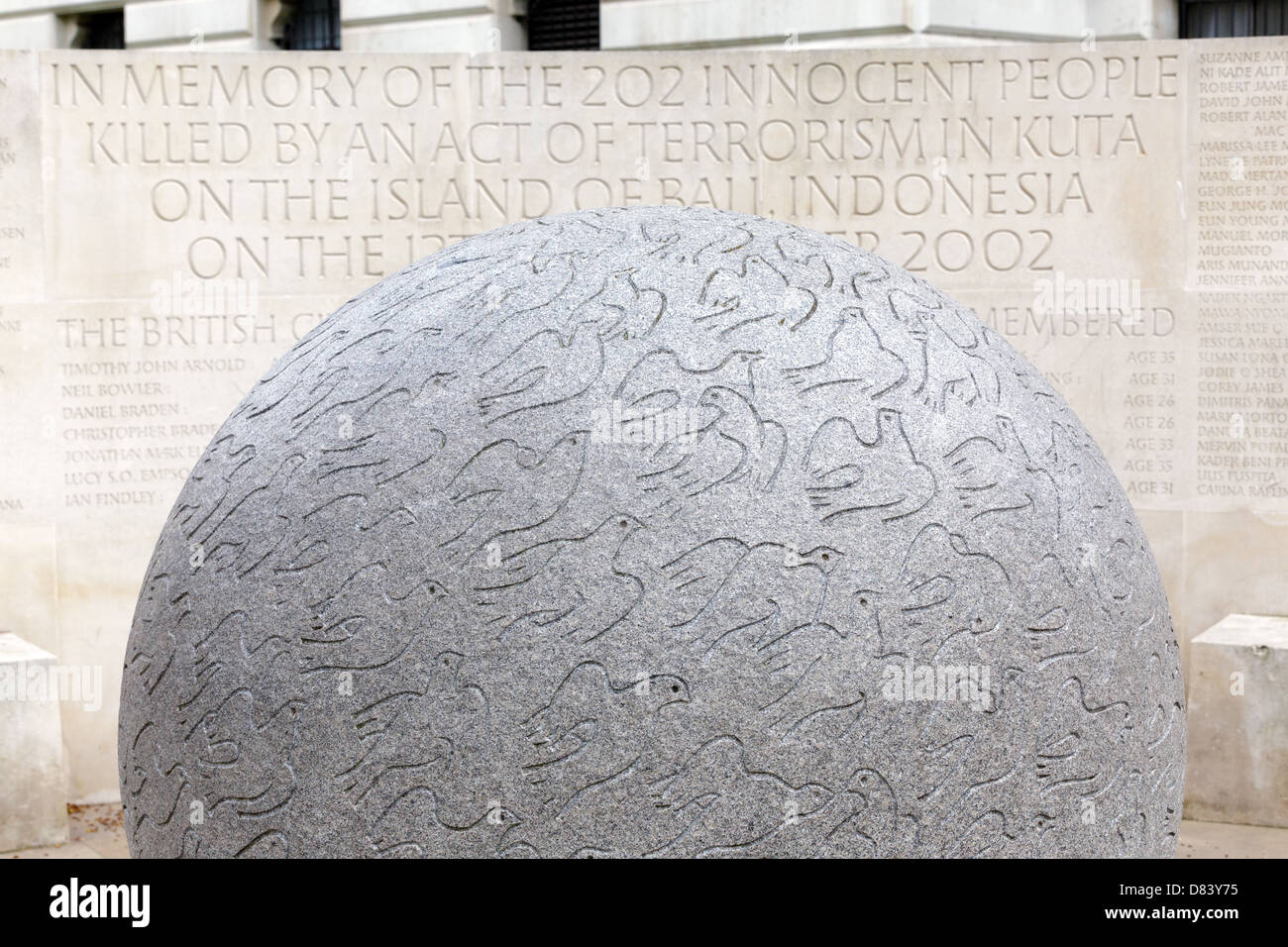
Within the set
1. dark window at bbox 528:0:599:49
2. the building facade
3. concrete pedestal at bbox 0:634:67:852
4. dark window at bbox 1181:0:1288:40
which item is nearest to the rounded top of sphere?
concrete pedestal at bbox 0:634:67:852

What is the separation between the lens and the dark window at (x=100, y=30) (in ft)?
60.4

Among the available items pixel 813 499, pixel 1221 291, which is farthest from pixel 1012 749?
pixel 1221 291

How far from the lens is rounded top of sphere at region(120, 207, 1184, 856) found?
8.80 ft

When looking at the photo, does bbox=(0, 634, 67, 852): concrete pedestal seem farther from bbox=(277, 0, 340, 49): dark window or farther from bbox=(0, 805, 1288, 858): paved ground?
bbox=(277, 0, 340, 49): dark window

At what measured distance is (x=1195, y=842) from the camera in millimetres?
6824

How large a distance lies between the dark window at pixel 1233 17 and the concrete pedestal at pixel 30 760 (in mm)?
13833

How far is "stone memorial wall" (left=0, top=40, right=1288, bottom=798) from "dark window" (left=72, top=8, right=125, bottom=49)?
1162cm

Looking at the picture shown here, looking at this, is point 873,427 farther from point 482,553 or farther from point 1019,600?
point 482,553

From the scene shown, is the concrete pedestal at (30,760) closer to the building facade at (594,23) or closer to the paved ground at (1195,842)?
the paved ground at (1195,842)

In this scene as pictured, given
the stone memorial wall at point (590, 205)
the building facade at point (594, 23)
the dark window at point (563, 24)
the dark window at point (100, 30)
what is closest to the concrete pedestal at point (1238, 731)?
the stone memorial wall at point (590, 205)

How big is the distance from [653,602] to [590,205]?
18.7 feet

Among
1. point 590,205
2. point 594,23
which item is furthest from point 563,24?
point 590,205
